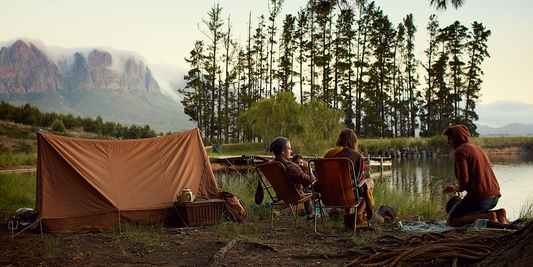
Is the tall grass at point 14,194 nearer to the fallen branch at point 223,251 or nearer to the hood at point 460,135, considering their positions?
the fallen branch at point 223,251

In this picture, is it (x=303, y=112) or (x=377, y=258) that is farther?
(x=303, y=112)

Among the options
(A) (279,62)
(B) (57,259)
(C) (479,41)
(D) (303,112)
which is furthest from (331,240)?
(C) (479,41)

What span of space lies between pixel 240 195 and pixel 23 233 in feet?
11.7

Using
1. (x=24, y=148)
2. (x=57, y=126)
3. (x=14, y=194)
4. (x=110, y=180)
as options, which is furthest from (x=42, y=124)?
(x=110, y=180)

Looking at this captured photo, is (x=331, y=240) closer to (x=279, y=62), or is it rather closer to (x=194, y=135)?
(x=194, y=135)

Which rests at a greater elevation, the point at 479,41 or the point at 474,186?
the point at 479,41

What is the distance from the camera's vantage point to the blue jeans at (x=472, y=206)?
371 cm

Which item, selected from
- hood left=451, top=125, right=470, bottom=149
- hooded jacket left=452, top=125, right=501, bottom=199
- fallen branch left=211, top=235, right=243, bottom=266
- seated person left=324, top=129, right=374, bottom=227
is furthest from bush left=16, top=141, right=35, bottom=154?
hooded jacket left=452, top=125, right=501, bottom=199

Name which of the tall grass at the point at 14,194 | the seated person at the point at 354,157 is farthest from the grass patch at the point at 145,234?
the tall grass at the point at 14,194

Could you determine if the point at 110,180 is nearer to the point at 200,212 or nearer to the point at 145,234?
the point at 145,234

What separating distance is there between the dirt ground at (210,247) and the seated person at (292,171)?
47cm

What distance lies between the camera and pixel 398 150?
30.6m

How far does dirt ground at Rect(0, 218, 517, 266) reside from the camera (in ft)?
9.36

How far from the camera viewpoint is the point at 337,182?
373 centimetres
